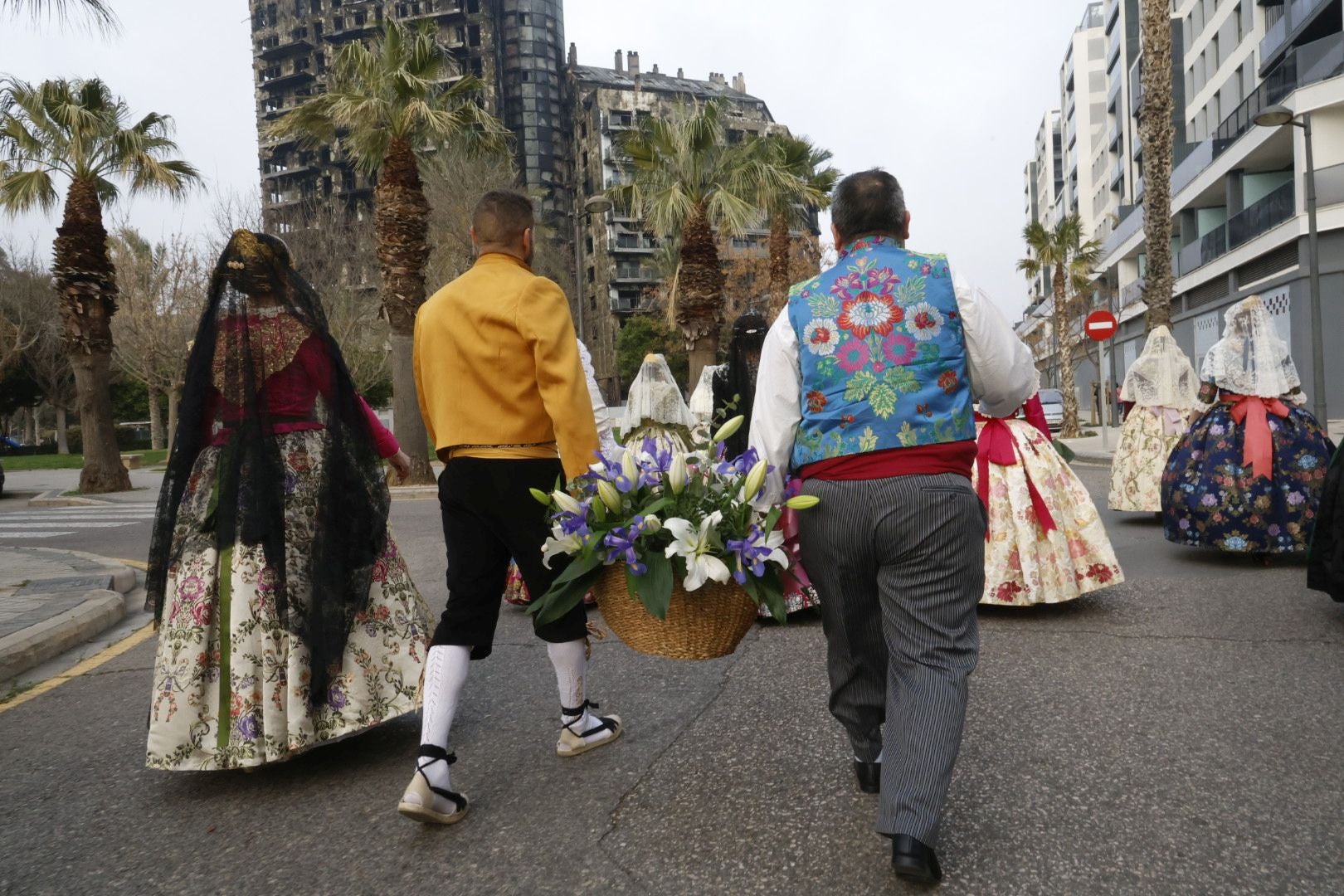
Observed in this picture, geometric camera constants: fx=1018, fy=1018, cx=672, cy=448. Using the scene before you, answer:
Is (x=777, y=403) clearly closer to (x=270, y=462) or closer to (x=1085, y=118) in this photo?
(x=270, y=462)

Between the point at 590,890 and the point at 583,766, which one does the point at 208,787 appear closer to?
the point at 583,766

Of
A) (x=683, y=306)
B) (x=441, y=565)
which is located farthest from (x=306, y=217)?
(x=441, y=565)

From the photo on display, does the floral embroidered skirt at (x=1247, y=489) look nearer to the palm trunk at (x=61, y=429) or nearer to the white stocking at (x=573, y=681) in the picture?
the white stocking at (x=573, y=681)

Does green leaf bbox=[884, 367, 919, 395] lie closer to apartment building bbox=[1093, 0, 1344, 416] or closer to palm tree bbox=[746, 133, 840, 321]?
palm tree bbox=[746, 133, 840, 321]

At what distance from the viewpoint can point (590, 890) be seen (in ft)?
8.41

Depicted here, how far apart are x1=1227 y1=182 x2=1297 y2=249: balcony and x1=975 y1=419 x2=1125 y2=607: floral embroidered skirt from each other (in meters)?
25.5

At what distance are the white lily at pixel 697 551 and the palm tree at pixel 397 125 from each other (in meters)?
15.3

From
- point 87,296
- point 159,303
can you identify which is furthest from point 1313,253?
point 159,303

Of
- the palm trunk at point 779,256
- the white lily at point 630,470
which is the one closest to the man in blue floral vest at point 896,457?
the white lily at point 630,470

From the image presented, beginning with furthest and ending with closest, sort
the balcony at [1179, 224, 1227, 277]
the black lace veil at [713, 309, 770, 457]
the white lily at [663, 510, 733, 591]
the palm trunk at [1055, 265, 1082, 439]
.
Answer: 1. the balcony at [1179, 224, 1227, 277]
2. the palm trunk at [1055, 265, 1082, 439]
3. the black lace veil at [713, 309, 770, 457]
4. the white lily at [663, 510, 733, 591]

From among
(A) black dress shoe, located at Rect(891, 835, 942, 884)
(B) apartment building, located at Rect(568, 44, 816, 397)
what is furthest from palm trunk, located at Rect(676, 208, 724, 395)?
(B) apartment building, located at Rect(568, 44, 816, 397)

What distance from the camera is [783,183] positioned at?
69.9 ft

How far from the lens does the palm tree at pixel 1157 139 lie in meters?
17.5

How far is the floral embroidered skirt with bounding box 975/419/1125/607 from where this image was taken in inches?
224
